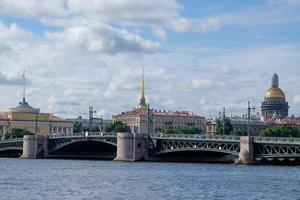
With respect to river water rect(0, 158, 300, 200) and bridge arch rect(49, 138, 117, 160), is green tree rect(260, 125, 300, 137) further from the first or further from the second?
river water rect(0, 158, 300, 200)

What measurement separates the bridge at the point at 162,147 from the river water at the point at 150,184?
10178mm

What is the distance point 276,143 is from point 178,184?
2389 centimetres

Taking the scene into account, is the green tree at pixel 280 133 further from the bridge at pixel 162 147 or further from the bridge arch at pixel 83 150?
the bridge at pixel 162 147

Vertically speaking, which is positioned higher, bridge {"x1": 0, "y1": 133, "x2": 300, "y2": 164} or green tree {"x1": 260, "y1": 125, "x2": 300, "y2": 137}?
green tree {"x1": 260, "y1": 125, "x2": 300, "y2": 137}

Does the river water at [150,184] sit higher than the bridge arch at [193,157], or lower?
lower

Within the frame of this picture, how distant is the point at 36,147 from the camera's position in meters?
103

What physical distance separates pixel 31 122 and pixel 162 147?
95.6 m

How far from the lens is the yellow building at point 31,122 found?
17938 cm

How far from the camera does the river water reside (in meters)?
44.6

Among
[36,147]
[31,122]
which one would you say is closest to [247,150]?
[36,147]

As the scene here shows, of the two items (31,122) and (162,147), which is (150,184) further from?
(31,122)

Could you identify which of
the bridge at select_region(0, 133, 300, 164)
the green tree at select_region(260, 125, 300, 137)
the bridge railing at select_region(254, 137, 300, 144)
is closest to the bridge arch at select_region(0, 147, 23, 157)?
the bridge at select_region(0, 133, 300, 164)

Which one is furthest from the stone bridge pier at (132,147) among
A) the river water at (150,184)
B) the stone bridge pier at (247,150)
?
the river water at (150,184)

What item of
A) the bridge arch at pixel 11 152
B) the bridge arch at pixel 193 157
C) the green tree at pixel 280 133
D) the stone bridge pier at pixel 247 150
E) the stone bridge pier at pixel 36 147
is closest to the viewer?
the stone bridge pier at pixel 247 150
